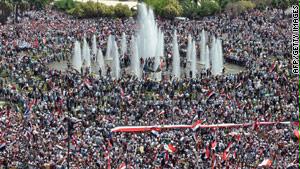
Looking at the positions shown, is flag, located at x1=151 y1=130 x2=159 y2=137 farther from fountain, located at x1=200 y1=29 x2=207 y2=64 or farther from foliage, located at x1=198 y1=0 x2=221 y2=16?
foliage, located at x1=198 y1=0 x2=221 y2=16

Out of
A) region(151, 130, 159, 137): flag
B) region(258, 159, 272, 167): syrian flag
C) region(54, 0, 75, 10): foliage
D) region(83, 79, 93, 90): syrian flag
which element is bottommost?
region(258, 159, 272, 167): syrian flag

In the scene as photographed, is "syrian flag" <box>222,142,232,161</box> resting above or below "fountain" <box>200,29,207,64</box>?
below

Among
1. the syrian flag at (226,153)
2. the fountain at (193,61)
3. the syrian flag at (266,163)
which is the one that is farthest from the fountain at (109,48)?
the syrian flag at (266,163)

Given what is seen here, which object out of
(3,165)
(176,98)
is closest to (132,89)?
(176,98)

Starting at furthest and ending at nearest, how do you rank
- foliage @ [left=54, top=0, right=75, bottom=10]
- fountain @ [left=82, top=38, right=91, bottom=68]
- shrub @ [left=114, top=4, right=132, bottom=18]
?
foliage @ [left=54, top=0, right=75, bottom=10] < shrub @ [left=114, top=4, right=132, bottom=18] < fountain @ [left=82, top=38, right=91, bottom=68]

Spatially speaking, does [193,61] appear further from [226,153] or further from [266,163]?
[266,163]

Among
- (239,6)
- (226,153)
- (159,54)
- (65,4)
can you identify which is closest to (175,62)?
(159,54)

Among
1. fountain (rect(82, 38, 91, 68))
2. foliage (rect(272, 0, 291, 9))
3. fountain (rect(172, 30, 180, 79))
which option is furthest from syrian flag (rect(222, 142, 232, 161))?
foliage (rect(272, 0, 291, 9))

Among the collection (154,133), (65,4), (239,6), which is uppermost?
Result: (65,4)
